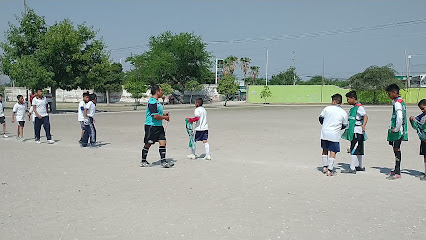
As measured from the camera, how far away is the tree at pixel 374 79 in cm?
5378

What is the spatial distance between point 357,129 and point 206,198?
12.6 ft

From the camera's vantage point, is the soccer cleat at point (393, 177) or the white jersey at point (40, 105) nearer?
the soccer cleat at point (393, 177)

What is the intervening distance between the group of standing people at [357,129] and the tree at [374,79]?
49.9 metres

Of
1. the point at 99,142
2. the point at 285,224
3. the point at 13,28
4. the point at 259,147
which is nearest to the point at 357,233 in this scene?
the point at 285,224

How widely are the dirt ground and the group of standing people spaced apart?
29cm

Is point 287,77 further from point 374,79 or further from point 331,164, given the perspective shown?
point 331,164

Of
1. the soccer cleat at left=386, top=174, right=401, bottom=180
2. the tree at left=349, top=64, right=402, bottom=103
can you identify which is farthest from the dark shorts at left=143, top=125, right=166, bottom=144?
the tree at left=349, top=64, right=402, bottom=103

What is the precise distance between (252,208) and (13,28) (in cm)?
3114

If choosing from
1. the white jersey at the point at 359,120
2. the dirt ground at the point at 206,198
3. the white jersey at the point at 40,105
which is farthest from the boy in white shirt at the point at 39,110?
the white jersey at the point at 359,120

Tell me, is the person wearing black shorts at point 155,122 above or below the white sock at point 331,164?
above

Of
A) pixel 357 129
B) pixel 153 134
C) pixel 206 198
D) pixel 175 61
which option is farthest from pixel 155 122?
pixel 175 61

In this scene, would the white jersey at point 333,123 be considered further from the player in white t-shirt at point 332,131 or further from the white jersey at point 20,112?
the white jersey at point 20,112

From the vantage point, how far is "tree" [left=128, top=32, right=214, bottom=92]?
188ft

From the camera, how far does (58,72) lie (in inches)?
1197
